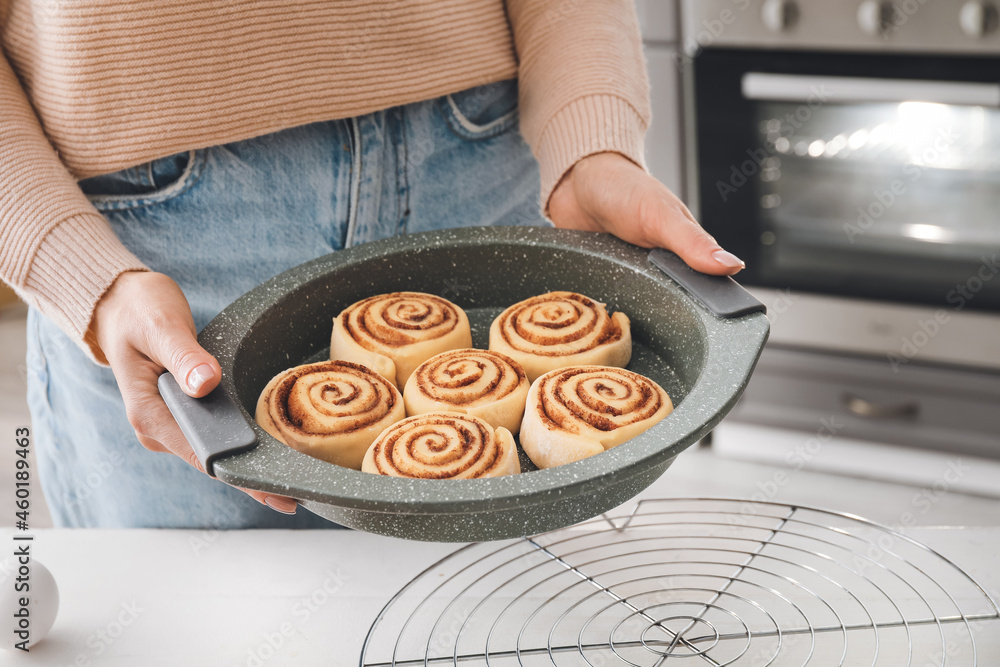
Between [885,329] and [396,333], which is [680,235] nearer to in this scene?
[396,333]

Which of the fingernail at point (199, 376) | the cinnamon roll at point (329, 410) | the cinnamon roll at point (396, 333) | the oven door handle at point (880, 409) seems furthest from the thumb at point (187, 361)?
the oven door handle at point (880, 409)

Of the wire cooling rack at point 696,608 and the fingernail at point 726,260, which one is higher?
the fingernail at point 726,260

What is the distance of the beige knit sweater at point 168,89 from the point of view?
36.6 inches

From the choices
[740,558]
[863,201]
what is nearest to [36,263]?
[740,558]

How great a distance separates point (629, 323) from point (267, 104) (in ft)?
1.53

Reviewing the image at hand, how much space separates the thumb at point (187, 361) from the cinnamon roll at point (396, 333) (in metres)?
0.21

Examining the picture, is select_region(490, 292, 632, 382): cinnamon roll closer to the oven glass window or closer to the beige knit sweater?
the beige knit sweater

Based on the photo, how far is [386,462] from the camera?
82cm

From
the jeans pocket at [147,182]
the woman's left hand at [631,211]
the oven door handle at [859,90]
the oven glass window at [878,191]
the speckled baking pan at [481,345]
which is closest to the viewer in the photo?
the speckled baking pan at [481,345]

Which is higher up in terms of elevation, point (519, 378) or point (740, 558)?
point (519, 378)

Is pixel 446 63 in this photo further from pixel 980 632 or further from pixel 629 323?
pixel 980 632

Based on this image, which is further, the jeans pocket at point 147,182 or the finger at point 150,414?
the jeans pocket at point 147,182

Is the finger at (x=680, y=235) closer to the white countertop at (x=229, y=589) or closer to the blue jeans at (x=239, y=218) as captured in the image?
the blue jeans at (x=239, y=218)

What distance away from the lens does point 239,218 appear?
3.52ft
